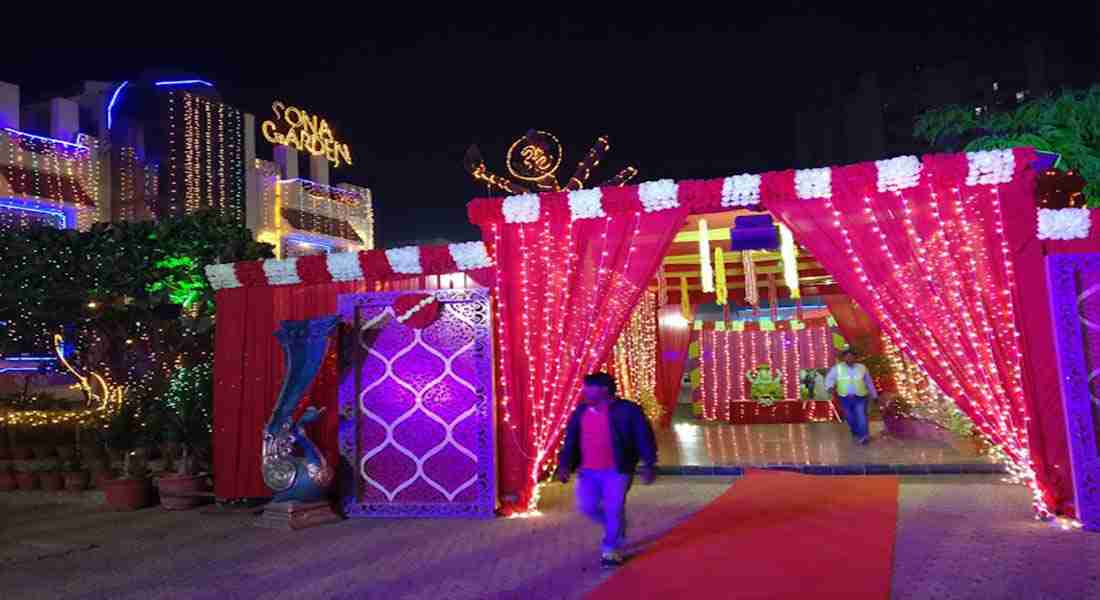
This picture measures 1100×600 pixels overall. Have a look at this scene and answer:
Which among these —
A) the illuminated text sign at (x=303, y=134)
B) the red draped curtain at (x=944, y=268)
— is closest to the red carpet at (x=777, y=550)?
the red draped curtain at (x=944, y=268)

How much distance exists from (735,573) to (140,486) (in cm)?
661

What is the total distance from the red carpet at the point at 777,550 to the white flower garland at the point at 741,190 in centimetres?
266

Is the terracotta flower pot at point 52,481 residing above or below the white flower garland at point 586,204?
below

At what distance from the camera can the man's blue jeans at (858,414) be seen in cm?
1027

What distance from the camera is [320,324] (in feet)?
23.9

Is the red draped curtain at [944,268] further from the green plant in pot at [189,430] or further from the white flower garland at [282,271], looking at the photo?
the green plant in pot at [189,430]

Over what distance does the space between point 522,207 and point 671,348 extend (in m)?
8.53

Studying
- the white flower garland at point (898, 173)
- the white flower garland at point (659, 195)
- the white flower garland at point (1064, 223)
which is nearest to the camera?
the white flower garland at point (1064, 223)

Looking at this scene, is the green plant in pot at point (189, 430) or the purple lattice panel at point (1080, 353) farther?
the green plant in pot at point (189, 430)

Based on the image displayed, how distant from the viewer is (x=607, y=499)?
5164 mm

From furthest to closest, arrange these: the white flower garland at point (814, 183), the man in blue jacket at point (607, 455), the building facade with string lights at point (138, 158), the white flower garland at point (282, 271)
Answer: the building facade with string lights at point (138, 158), the white flower garland at point (282, 271), the white flower garland at point (814, 183), the man in blue jacket at point (607, 455)

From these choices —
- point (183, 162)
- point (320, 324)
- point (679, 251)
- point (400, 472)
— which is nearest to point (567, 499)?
point (400, 472)

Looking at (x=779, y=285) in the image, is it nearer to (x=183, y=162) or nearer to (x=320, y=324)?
(x=320, y=324)

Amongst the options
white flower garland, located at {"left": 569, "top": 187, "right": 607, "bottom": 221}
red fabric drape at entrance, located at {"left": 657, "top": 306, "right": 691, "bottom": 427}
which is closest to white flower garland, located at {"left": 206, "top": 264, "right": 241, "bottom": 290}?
white flower garland, located at {"left": 569, "top": 187, "right": 607, "bottom": 221}
